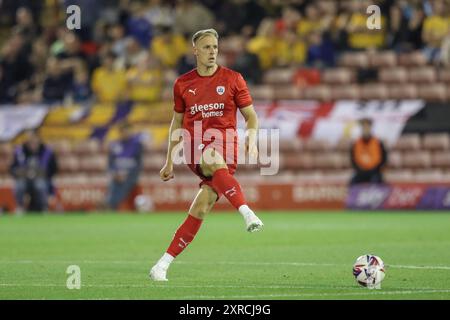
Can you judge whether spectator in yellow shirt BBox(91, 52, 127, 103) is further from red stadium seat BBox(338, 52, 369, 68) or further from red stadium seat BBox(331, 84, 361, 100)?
red stadium seat BBox(338, 52, 369, 68)

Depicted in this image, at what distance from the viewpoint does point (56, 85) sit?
1113 inches

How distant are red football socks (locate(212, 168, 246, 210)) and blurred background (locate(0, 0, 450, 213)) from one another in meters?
12.8

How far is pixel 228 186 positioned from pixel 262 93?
1565 centimetres

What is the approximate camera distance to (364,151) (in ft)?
80.4

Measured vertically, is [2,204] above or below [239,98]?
above

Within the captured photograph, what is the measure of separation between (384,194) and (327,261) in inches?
427

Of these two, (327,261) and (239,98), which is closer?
(239,98)

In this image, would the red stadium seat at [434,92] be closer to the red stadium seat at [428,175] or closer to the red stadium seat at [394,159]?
the red stadium seat at [394,159]

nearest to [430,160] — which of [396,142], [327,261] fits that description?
[396,142]

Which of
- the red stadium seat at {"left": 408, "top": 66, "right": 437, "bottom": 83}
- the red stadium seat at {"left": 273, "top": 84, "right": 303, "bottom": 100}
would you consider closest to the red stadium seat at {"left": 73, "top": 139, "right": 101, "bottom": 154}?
the red stadium seat at {"left": 273, "top": 84, "right": 303, "bottom": 100}

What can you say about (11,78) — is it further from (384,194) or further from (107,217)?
(384,194)

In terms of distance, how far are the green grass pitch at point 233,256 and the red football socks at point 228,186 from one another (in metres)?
0.80
